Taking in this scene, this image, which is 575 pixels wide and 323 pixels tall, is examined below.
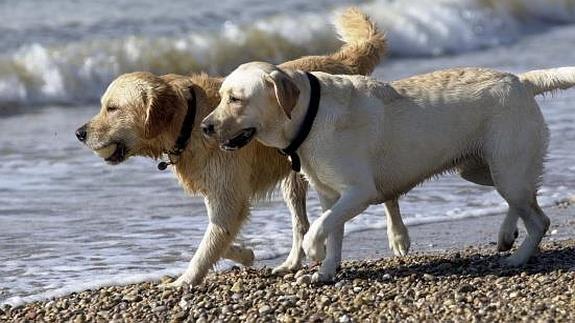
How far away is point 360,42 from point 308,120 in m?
1.67

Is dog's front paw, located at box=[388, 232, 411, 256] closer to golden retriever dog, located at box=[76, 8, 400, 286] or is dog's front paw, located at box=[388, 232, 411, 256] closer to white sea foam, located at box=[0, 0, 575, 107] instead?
golden retriever dog, located at box=[76, 8, 400, 286]

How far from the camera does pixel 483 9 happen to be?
2212 centimetres

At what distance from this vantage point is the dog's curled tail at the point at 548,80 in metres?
6.97

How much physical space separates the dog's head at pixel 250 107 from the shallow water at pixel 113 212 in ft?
4.50

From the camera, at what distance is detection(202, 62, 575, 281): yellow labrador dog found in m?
6.28

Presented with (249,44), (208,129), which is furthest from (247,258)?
(249,44)

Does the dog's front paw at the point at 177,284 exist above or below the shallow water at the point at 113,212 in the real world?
above

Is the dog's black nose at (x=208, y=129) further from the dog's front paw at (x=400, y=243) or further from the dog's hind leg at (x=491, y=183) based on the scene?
the dog's front paw at (x=400, y=243)

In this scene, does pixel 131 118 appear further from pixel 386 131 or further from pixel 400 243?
pixel 400 243

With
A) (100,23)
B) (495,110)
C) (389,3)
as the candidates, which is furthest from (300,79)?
(389,3)

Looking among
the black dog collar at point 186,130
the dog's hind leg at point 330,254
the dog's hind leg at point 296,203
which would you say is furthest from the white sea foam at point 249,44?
the dog's hind leg at point 330,254

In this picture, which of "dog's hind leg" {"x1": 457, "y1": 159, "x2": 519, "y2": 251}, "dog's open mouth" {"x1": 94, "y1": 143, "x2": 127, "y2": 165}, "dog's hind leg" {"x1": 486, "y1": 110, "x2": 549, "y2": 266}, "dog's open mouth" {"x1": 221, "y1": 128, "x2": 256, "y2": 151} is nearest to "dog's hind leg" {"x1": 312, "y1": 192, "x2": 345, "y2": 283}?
"dog's open mouth" {"x1": 221, "y1": 128, "x2": 256, "y2": 151}

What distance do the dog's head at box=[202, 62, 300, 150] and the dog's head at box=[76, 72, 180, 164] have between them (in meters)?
0.47

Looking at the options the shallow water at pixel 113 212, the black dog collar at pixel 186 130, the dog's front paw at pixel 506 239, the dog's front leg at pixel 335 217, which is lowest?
the shallow water at pixel 113 212
